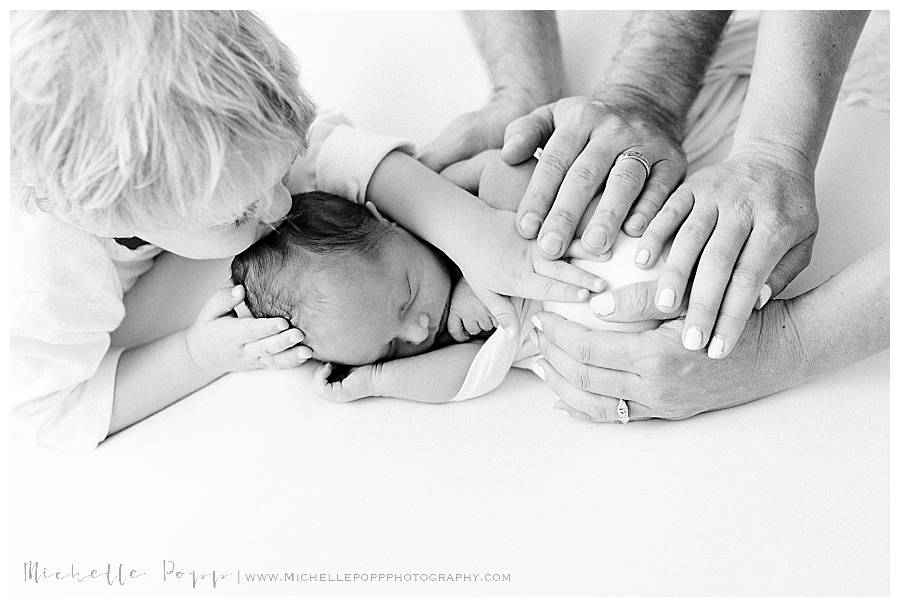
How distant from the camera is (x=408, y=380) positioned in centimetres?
130

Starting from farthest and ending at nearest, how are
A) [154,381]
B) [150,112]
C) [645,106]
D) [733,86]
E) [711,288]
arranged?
[733,86], [645,106], [154,381], [711,288], [150,112]

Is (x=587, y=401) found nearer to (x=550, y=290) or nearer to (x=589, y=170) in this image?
(x=550, y=290)

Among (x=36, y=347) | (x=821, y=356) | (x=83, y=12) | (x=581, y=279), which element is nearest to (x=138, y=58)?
(x=83, y=12)

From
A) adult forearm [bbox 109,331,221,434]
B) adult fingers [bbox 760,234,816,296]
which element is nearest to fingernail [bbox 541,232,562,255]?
adult fingers [bbox 760,234,816,296]

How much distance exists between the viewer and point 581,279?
1.19 meters

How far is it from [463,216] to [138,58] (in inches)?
20.1

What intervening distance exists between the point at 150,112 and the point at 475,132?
0.68 meters

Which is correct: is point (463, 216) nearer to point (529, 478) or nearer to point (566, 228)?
point (566, 228)

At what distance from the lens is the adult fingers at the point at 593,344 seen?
1184mm

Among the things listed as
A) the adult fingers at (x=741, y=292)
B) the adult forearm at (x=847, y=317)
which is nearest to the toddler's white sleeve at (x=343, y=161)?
the adult fingers at (x=741, y=292)

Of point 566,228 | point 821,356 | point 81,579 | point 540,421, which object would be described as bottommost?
point 81,579

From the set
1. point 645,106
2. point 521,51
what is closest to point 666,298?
point 645,106

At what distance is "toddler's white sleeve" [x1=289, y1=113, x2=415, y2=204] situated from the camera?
1.38 metres

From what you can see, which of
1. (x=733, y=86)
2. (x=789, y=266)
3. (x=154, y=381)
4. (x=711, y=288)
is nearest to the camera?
(x=711, y=288)
